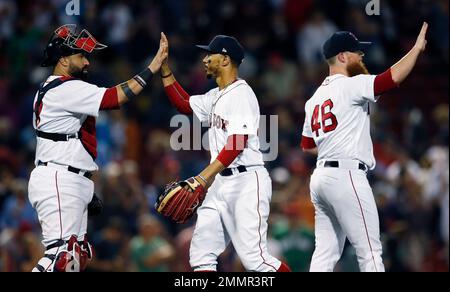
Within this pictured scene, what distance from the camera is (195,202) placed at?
Answer: 8.47m

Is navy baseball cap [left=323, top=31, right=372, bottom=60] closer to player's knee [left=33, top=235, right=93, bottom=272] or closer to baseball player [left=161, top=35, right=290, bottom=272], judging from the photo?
baseball player [left=161, top=35, right=290, bottom=272]

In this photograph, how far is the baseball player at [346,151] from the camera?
846cm

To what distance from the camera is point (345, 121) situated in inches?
340

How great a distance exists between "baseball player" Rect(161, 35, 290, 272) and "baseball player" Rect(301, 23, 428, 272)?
0.43m

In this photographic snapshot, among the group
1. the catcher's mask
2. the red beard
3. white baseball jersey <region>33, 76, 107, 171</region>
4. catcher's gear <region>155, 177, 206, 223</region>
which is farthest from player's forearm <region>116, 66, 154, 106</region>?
the red beard

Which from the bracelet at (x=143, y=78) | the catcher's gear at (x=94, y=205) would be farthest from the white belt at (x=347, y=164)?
the catcher's gear at (x=94, y=205)

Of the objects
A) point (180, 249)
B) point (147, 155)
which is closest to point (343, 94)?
point (180, 249)

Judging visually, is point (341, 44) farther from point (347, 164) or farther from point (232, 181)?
point (232, 181)

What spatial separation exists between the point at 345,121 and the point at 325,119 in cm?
16

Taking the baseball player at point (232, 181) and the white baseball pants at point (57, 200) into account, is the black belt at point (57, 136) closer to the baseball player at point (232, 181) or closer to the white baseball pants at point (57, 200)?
the white baseball pants at point (57, 200)

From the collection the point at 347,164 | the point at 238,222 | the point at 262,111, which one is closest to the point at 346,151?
the point at 347,164

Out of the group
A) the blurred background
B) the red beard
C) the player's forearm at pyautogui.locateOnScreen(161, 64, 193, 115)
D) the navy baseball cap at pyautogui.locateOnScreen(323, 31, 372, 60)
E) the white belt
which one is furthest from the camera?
the blurred background

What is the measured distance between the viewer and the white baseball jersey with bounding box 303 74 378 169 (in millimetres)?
8602
